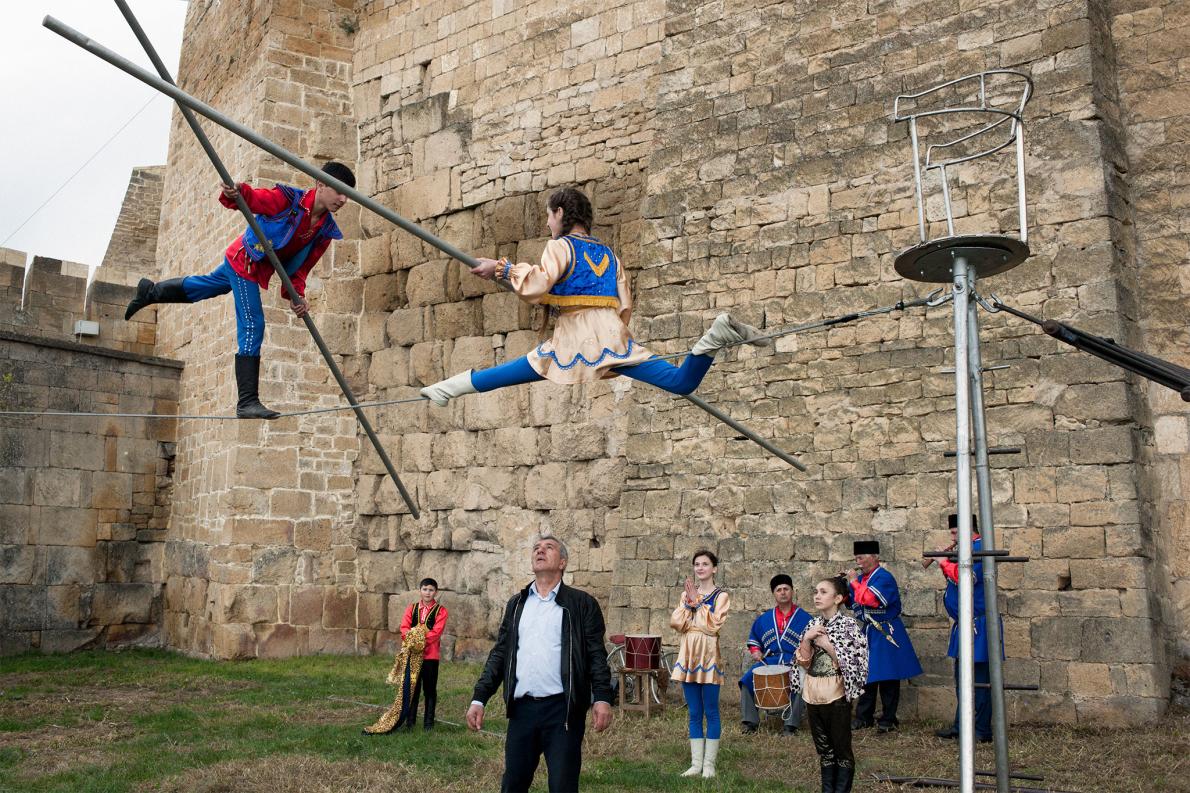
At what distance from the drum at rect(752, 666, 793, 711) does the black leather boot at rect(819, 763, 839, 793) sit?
48.4 inches

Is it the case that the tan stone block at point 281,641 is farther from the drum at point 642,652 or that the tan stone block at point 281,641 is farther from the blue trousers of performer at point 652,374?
the blue trousers of performer at point 652,374

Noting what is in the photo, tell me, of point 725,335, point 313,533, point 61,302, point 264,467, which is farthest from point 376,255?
point 725,335

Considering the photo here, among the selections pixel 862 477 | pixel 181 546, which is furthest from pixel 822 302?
pixel 181 546

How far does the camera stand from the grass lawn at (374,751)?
602cm

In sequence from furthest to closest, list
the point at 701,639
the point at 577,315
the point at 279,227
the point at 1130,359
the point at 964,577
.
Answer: the point at 701,639
the point at 279,227
the point at 577,315
the point at 1130,359
the point at 964,577

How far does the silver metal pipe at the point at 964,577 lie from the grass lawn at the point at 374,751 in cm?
189

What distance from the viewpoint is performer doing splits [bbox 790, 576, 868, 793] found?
557 centimetres

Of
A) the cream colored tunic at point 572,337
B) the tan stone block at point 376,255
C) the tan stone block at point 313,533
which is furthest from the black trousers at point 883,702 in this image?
the tan stone block at point 376,255

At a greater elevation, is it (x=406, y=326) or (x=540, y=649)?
(x=406, y=326)

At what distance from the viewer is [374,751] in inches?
269

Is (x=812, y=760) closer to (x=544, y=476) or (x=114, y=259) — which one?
(x=544, y=476)

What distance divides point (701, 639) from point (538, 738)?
7.26 ft

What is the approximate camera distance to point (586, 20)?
10656mm

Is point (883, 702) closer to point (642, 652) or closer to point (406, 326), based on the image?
point (642, 652)
